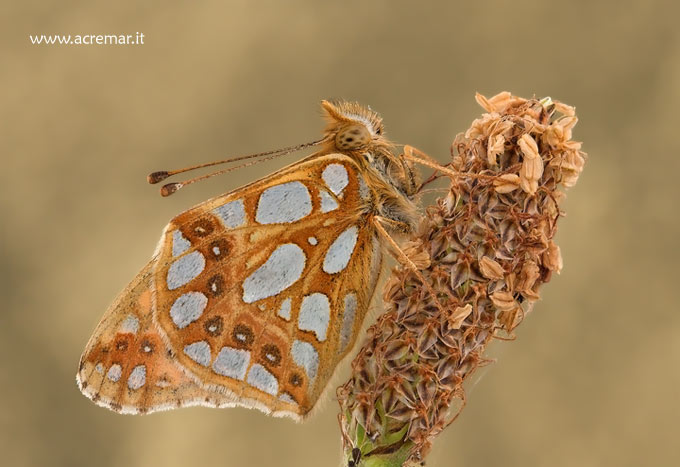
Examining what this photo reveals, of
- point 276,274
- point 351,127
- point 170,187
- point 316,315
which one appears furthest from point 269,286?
point 351,127

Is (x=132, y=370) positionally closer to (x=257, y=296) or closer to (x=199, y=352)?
(x=199, y=352)

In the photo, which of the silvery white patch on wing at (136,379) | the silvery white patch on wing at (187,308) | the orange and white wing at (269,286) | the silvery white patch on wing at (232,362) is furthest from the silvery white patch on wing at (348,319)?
the silvery white patch on wing at (136,379)

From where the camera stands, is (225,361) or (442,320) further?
(225,361)

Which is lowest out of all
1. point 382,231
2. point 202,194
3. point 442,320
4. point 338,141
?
point 442,320

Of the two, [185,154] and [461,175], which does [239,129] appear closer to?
[185,154]

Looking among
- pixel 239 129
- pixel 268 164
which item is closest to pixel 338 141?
pixel 268 164

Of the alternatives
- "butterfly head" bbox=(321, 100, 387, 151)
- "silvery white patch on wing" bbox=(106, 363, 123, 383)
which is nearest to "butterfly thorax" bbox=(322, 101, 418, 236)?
"butterfly head" bbox=(321, 100, 387, 151)
